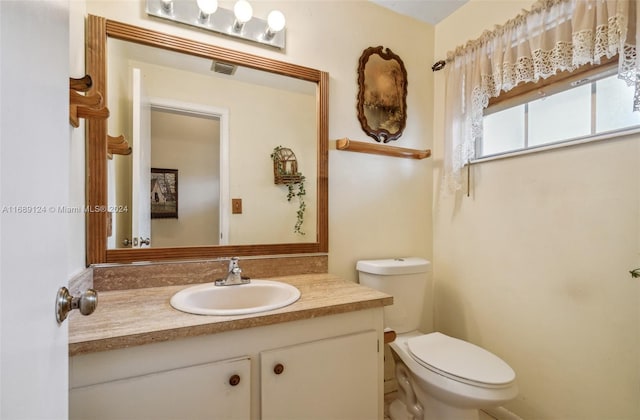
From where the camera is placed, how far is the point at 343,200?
1625 mm

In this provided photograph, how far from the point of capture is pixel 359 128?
5.50ft

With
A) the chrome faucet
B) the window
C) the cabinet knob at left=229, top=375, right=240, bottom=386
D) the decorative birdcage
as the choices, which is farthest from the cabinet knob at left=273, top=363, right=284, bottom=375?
the window

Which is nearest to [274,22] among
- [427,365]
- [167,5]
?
[167,5]

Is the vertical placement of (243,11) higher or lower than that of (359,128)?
higher

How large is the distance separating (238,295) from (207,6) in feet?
4.09

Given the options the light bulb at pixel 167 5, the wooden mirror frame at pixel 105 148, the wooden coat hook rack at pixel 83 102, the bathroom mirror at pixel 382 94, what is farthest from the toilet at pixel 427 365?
the light bulb at pixel 167 5

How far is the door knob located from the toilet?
3.83ft

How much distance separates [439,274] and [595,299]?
0.77 meters

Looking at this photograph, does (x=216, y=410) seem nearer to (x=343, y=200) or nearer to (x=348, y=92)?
(x=343, y=200)

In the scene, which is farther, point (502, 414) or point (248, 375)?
point (502, 414)

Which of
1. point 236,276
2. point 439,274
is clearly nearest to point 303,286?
point 236,276

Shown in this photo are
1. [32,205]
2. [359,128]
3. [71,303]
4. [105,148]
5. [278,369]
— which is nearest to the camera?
[32,205]

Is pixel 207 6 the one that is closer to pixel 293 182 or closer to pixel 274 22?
pixel 274 22

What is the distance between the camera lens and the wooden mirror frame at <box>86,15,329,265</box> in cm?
109
